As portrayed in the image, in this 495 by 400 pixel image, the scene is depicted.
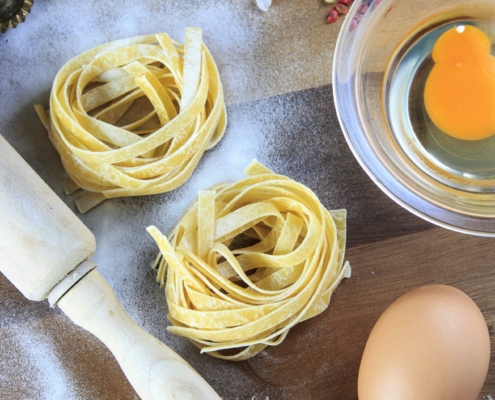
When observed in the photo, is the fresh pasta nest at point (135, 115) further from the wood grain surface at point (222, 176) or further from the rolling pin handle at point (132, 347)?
the rolling pin handle at point (132, 347)

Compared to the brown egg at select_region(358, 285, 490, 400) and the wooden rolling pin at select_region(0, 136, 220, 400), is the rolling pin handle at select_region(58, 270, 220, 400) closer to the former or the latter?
the wooden rolling pin at select_region(0, 136, 220, 400)

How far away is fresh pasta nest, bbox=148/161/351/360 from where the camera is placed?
3.56 feet

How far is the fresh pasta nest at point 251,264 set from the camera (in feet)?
3.56

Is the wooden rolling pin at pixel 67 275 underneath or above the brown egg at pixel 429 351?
above

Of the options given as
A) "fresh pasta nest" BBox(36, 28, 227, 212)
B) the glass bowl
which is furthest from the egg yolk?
"fresh pasta nest" BBox(36, 28, 227, 212)

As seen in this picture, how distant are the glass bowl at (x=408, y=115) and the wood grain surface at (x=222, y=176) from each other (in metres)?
0.12

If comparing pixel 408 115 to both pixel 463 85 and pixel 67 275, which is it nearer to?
pixel 463 85

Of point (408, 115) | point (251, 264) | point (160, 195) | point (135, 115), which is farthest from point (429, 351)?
point (135, 115)

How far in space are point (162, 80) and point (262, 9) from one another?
29cm

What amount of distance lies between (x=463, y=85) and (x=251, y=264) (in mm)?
591

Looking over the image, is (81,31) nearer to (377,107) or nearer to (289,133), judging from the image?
(289,133)

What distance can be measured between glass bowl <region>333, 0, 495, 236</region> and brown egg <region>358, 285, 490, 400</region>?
16cm

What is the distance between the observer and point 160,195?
1222 mm

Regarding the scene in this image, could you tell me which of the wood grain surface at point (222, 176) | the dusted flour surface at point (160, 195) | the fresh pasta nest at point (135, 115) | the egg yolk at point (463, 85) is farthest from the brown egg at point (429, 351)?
the fresh pasta nest at point (135, 115)
